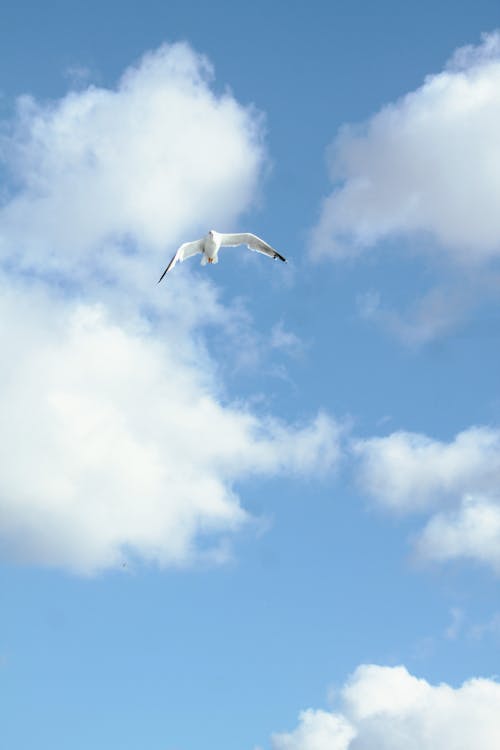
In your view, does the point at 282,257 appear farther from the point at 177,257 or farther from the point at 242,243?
the point at 177,257

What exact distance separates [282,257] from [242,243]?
5972 millimetres

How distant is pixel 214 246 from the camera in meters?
113

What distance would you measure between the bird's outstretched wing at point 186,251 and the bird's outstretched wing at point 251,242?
3312mm

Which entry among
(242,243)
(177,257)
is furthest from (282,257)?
(177,257)

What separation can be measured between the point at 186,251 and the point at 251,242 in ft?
28.6

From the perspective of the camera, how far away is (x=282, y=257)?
11575 cm

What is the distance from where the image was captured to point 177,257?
372 ft

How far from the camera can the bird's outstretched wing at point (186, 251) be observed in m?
112

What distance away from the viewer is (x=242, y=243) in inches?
4656

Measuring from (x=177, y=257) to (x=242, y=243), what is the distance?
964 cm

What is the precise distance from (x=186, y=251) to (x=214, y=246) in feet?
12.7

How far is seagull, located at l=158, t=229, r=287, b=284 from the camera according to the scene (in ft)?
369

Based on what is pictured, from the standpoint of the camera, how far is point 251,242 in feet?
385

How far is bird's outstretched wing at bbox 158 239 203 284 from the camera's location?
112 m
